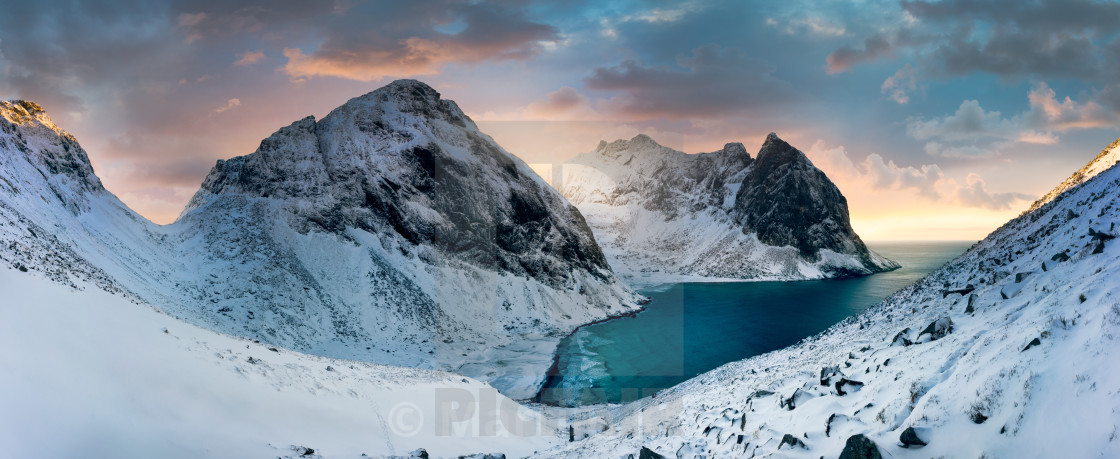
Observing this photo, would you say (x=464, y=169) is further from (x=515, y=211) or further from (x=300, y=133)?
(x=300, y=133)

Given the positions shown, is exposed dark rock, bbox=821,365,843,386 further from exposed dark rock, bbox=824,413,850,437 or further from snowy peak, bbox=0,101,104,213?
snowy peak, bbox=0,101,104,213

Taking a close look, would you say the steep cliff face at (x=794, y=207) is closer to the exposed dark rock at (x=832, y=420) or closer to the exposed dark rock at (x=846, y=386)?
the exposed dark rock at (x=846, y=386)

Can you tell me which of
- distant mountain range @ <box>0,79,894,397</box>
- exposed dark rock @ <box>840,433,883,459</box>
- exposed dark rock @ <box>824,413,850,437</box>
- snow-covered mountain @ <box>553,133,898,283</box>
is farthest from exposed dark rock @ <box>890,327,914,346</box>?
snow-covered mountain @ <box>553,133,898,283</box>

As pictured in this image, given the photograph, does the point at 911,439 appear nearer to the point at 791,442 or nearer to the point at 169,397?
the point at 791,442

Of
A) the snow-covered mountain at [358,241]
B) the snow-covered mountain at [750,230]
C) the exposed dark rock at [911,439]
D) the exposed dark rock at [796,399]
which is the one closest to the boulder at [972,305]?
the exposed dark rock at [796,399]

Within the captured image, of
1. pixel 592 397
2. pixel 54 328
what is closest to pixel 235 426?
pixel 54 328

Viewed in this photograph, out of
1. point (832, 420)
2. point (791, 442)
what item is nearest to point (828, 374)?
point (832, 420)

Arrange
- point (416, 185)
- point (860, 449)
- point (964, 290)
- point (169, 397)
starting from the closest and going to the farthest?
point (860, 449) < point (169, 397) < point (964, 290) < point (416, 185)
